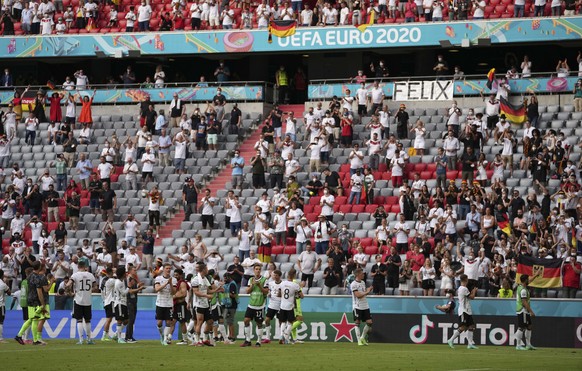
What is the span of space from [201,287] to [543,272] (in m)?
10.2

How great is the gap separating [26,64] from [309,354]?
104ft

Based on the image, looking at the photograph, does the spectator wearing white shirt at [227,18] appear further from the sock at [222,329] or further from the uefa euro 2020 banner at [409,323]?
the sock at [222,329]

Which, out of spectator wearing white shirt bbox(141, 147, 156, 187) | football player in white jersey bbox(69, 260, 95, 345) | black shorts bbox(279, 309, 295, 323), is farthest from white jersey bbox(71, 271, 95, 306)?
spectator wearing white shirt bbox(141, 147, 156, 187)

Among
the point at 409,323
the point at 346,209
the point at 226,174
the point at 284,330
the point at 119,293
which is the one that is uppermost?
the point at 226,174

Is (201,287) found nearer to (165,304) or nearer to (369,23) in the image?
(165,304)

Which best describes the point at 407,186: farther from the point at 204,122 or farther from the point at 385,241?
the point at 204,122

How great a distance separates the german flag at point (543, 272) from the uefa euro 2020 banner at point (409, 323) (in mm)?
2722

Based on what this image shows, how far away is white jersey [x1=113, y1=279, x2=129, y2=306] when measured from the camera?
29969 millimetres

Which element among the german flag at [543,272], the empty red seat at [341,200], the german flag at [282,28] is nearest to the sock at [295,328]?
the german flag at [543,272]

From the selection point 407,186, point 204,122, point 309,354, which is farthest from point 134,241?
point 309,354

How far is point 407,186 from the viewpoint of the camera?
3888 cm

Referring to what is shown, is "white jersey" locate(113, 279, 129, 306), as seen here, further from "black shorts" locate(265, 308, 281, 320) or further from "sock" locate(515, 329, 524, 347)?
"sock" locate(515, 329, 524, 347)

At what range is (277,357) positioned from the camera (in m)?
25.2

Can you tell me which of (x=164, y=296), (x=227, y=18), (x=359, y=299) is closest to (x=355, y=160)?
(x=227, y=18)
